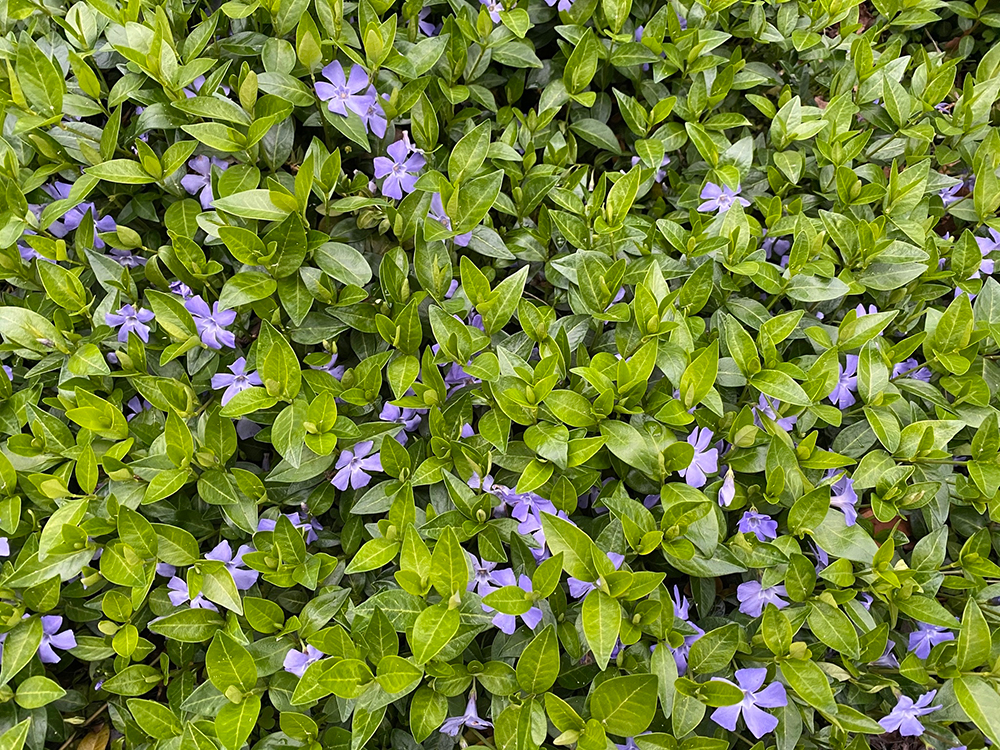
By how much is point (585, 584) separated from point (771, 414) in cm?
65

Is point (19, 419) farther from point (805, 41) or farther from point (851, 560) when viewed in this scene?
point (805, 41)

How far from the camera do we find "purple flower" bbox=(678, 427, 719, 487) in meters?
1.71

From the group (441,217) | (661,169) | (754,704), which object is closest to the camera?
(754,704)

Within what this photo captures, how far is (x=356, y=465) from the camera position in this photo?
5.84 feet

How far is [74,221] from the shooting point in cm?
201

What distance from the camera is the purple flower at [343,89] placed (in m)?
1.89

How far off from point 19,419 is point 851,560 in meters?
2.03

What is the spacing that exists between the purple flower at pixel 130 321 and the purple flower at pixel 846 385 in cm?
172

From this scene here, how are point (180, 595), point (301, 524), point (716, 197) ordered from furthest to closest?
1. point (716, 197)
2. point (301, 524)
3. point (180, 595)

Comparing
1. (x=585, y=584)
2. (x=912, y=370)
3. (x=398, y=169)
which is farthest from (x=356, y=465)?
(x=912, y=370)

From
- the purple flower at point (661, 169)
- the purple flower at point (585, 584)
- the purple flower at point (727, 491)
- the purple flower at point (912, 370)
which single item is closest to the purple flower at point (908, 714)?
the purple flower at point (727, 491)

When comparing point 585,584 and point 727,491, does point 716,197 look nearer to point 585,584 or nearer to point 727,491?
point 727,491

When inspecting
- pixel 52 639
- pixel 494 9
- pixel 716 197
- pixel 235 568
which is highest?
pixel 494 9

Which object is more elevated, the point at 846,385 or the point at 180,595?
the point at 846,385
